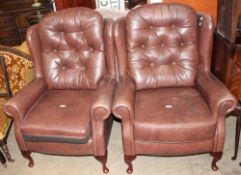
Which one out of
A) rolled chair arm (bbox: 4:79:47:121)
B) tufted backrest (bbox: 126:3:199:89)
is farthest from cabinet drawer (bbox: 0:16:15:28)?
tufted backrest (bbox: 126:3:199:89)

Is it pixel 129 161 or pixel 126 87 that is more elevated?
pixel 126 87

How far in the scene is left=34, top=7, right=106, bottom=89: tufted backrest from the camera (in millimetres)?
2197

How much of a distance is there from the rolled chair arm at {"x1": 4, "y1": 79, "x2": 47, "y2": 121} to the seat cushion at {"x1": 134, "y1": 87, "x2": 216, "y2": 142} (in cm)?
86

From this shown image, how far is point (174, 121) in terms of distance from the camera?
5.94 ft

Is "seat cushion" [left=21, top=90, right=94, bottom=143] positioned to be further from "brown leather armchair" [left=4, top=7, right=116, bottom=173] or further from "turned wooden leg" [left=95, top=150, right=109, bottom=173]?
"turned wooden leg" [left=95, top=150, right=109, bottom=173]

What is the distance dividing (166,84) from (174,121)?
1.71ft

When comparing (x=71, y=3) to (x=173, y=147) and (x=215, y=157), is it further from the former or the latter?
(x=215, y=157)

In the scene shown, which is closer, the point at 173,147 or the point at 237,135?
the point at 173,147

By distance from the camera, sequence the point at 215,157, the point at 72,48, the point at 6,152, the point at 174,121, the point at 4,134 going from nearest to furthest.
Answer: the point at 174,121 → the point at 215,157 → the point at 4,134 → the point at 6,152 → the point at 72,48

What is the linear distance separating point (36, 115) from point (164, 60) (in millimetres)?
1160

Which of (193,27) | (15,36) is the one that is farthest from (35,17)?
(193,27)

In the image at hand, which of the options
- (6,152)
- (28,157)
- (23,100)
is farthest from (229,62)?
(6,152)

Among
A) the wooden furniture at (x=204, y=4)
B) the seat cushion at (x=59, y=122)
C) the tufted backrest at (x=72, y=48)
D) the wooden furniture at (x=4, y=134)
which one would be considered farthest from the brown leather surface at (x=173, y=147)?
the wooden furniture at (x=204, y=4)

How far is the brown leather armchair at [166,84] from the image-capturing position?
1832mm
